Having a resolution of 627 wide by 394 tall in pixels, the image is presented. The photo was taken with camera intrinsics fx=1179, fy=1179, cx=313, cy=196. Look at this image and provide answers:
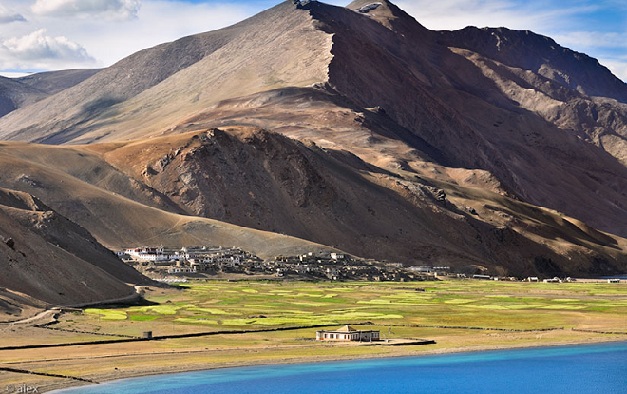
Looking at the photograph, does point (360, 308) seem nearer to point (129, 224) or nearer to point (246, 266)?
point (246, 266)

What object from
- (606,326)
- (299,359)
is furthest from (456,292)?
(299,359)

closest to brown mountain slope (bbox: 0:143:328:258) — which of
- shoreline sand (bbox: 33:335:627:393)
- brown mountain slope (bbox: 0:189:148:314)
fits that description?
brown mountain slope (bbox: 0:189:148:314)

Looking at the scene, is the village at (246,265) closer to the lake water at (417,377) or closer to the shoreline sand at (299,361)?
the shoreline sand at (299,361)

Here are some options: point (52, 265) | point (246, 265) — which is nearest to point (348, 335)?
point (52, 265)

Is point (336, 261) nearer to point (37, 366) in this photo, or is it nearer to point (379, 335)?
point (379, 335)

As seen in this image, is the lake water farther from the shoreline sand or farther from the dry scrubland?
the dry scrubland
